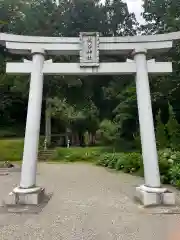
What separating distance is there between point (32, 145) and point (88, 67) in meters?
2.48

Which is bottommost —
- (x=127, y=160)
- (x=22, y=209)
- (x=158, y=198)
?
(x=22, y=209)

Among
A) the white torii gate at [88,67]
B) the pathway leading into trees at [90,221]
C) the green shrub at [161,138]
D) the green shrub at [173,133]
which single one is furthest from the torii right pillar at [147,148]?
the green shrub at [161,138]

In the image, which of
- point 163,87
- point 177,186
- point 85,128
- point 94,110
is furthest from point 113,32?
point 177,186

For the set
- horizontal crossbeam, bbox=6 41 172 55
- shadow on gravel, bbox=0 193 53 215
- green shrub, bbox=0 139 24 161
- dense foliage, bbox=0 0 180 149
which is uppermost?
dense foliage, bbox=0 0 180 149

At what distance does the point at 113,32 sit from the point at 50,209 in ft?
102

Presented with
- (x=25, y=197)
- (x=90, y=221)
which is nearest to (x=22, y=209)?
(x=25, y=197)

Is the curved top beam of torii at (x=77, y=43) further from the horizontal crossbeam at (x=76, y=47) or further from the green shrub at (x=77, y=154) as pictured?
the green shrub at (x=77, y=154)

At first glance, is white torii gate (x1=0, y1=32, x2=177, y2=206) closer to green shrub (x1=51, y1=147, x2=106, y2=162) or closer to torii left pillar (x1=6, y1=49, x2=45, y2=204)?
torii left pillar (x1=6, y1=49, x2=45, y2=204)

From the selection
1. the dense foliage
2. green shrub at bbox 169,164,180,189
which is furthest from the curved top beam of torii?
the dense foliage

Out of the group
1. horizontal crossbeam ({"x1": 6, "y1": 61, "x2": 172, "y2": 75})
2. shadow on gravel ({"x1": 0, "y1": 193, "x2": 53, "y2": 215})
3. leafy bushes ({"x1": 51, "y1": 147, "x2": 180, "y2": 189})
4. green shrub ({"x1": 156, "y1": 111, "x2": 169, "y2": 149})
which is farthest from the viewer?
green shrub ({"x1": 156, "y1": 111, "x2": 169, "y2": 149})

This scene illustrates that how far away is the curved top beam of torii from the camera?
24.0ft

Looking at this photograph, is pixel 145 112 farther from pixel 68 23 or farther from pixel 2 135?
pixel 68 23

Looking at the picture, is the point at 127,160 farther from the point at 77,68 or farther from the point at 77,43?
the point at 77,43

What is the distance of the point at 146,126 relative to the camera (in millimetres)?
6816
